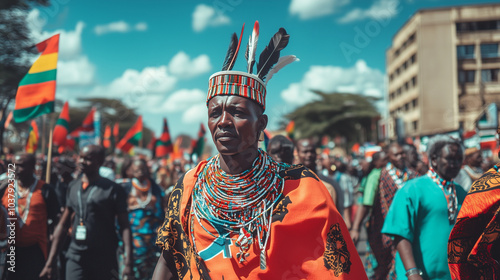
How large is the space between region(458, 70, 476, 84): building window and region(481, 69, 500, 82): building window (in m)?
0.84

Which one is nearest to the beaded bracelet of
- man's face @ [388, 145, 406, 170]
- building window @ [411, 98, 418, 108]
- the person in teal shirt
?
the person in teal shirt

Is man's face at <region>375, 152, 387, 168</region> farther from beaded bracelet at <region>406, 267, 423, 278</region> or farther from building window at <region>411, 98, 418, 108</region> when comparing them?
building window at <region>411, 98, 418, 108</region>

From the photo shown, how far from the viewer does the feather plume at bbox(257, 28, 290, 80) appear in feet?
7.78

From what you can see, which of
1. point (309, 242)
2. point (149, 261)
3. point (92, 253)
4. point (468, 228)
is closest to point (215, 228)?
point (309, 242)

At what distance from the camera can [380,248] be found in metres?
4.98

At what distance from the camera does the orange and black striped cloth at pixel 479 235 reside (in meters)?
2.13

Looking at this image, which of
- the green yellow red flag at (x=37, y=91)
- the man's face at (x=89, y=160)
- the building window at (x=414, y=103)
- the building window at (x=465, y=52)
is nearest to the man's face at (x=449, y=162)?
the man's face at (x=89, y=160)

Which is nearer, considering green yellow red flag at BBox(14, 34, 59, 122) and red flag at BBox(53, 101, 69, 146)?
green yellow red flag at BBox(14, 34, 59, 122)

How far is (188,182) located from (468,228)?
1431 mm

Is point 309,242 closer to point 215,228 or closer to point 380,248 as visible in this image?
point 215,228

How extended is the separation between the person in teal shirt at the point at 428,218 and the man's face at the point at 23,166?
3.68m

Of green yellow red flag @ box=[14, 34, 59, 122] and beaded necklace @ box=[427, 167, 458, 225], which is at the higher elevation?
green yellow red flag @ box=[14, 34, 59, 122]

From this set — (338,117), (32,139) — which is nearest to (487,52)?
(338,117)

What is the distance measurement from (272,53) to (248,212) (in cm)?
84
